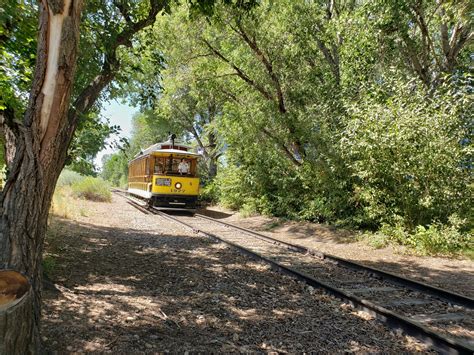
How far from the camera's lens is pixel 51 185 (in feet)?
11.3

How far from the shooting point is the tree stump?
238cm

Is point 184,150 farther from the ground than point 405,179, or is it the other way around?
point 184,150

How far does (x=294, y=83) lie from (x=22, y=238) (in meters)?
12.9

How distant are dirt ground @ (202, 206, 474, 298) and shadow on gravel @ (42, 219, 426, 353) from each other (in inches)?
109

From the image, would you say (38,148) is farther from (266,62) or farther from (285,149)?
(285,149)

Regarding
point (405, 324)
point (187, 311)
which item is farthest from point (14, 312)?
point (405, 324)

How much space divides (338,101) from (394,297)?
8454mm

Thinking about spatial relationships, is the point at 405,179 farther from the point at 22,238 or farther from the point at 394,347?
the point at 22,238

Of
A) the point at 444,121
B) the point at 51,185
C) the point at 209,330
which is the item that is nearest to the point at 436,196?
the point at 444,121

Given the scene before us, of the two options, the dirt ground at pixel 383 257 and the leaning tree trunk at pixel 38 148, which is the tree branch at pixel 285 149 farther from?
the leaning tree trunk at pixel 38 148

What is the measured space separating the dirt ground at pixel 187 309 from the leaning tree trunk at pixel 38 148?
0.90 meters

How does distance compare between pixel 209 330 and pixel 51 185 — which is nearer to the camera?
pixel 51 185

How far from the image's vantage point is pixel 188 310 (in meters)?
4.44

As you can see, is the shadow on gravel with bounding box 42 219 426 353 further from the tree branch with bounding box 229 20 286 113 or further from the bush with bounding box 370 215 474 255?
the tree branch with bounding box 229 20 286 113
